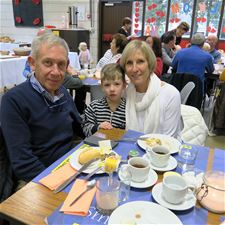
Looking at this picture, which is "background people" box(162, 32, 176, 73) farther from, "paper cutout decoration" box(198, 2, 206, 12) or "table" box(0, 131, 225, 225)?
"table" box(0, 131, 225, 225)

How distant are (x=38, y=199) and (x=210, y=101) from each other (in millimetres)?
4676

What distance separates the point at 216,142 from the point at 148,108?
215 centimetres

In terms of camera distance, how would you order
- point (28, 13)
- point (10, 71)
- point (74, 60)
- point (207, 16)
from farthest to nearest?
point (28, 13) < point (207, 16) < point (74, 60) < point (10, 71)

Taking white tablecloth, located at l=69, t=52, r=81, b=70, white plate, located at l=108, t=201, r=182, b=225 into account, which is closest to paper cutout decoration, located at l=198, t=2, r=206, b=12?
white tablecloth, located at l=69, t=52, r=81, b=70

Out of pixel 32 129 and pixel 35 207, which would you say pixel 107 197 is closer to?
pixel 35 207

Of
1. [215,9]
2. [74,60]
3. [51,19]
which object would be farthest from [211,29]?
[51,19]

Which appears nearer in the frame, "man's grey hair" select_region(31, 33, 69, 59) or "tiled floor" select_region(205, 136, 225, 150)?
"man's grey hair" select_region(31, 33, 69, 59)

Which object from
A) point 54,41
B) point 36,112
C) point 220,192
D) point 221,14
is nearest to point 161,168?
point 220,192

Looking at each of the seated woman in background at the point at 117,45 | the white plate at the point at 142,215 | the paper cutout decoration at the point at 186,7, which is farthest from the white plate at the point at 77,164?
the paper cutout decoration at the point at 186,7

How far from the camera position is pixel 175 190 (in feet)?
2.68

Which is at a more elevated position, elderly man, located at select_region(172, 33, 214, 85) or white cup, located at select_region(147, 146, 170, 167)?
elderly man, located at select_region(172, 33, 214, 85)

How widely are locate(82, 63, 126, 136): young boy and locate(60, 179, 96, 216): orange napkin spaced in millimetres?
755

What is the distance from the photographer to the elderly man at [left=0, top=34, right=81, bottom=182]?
1.18 metres

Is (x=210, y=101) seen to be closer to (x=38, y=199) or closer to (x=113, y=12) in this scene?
(x=113, y=12)
